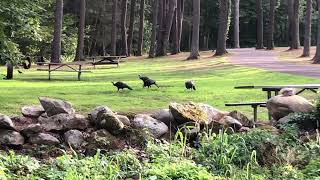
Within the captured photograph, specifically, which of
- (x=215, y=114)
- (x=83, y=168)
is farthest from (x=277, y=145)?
(x=83, y=168)

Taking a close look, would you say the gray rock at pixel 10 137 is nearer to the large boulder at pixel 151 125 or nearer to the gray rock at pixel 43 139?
the gray rock at pixel 43 139

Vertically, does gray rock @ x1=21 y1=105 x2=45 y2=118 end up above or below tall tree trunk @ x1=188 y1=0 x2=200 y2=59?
below

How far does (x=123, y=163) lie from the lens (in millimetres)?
7855

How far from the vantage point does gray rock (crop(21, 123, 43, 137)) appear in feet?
32.6

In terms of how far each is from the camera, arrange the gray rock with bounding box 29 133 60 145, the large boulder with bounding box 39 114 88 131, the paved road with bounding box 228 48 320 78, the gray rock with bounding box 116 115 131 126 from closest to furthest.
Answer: the gray rock with bounding box 29 133 60 145
the large boulder with bounding box 39 114 88 131
the gray rock with bounding box 116 115 131 126
the paved road with bounding box 228 48 320 78

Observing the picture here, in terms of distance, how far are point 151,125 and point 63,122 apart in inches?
64.9

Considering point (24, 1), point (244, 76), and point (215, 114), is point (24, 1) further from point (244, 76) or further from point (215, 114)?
point (244, 76)

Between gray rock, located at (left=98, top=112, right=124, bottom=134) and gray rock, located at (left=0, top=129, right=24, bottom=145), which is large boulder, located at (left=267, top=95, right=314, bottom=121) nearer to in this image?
gray rock, located at (left=98, top=112, right=124, bottom=134)

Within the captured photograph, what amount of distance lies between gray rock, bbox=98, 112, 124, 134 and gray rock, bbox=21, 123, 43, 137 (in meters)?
1.16

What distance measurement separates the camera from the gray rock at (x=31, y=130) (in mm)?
9938

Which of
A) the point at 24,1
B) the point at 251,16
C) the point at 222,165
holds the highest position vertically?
the point at 251,16

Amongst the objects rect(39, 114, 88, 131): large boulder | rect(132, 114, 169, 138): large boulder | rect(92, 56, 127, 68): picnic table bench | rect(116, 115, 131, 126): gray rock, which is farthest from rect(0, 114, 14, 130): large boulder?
rect(92, 56, 127, 68): picnic table bench

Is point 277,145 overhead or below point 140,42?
below

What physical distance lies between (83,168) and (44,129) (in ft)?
11.5
